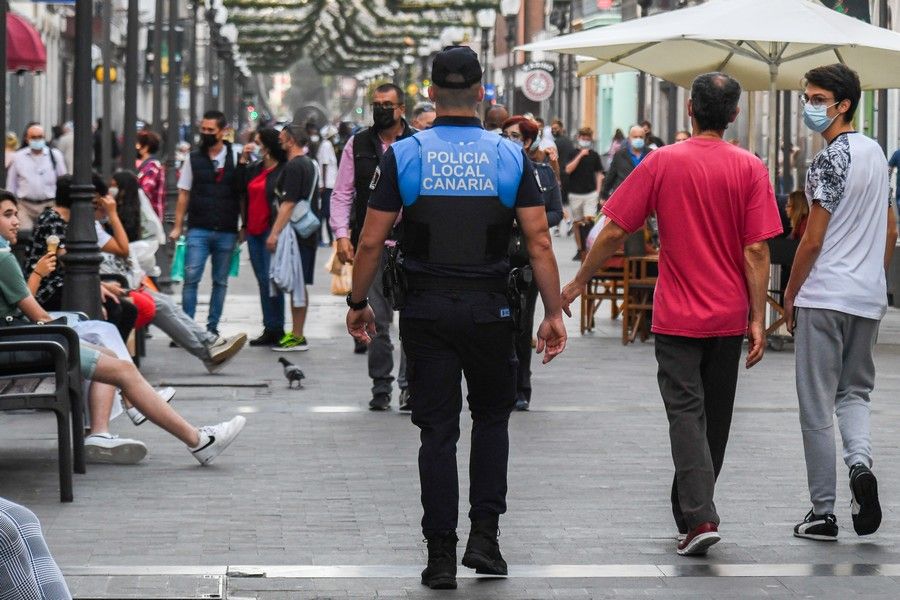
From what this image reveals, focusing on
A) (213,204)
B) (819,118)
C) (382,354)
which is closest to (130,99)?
(213,204)

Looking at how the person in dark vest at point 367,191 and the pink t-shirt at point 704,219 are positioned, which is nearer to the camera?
the pink t-shirt at point 704,219

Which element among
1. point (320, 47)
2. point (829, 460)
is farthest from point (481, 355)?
point (320, 47)

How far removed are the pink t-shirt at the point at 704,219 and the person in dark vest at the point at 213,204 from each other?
922 cm

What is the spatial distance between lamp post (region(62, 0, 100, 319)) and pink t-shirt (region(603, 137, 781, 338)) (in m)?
5.31

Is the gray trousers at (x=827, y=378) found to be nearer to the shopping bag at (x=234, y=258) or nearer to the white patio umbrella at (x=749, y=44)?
the white patio umbrella at (x=749, y=44)

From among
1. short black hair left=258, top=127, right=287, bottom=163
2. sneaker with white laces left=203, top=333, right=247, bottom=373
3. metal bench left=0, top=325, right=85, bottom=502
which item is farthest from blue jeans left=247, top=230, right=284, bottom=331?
metal bench left=0, top=325, right=85, bottom=502

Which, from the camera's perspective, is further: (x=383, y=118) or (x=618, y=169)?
(x=618, y=169)

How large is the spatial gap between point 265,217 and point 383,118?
15.4ft

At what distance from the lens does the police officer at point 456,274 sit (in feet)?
22.8

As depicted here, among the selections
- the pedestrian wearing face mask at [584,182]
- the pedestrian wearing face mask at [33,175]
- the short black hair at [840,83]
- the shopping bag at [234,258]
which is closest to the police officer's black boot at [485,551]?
the short black hair at [840,83]

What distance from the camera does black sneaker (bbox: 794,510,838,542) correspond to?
783 centimetres

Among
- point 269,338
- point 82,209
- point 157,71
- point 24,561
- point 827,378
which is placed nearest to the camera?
point 24,561

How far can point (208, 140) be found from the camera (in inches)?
647

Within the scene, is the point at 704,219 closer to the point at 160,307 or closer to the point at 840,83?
the point at 840,83
